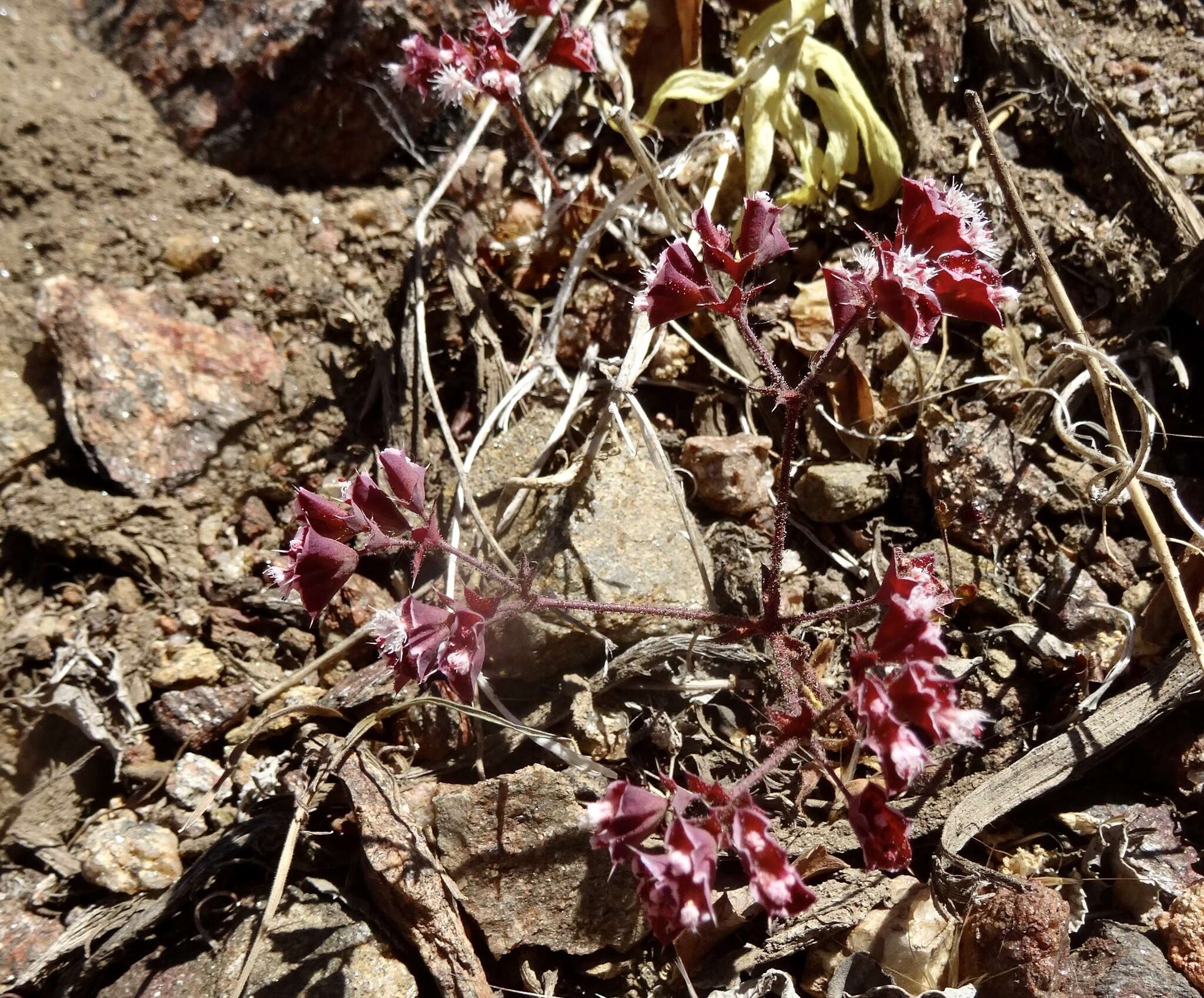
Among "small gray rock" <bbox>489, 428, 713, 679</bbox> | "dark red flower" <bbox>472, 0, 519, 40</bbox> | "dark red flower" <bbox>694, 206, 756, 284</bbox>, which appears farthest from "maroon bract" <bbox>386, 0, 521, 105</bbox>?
"small gray rock" <bbox>489, 428, 713, 679</bbox>

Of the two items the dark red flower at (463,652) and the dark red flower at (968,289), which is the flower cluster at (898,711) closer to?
the dark red flower at (968,289)

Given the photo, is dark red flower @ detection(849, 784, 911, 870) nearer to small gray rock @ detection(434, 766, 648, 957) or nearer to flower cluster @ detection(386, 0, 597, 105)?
small gray rock @ detection(434, 766, 648, 957)

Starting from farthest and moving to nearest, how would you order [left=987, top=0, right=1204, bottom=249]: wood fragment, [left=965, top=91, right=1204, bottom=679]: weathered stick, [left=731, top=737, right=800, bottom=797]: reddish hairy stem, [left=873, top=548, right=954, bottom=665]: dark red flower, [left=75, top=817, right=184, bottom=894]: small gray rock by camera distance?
[left=987, top=0, right=1204, bottom=249]: wood fragment → [left=75, top=817, right=184, bottom=894]: small gray rock → [left=965, top=91, right=1204, bottom=679]: weathered stick → [left=731, top=737, right=800, bottom=797]: reddish hairy stem → [left=873, top=548, right=954, bottom=665]: dark red flower

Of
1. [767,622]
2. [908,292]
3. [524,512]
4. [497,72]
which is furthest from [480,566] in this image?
[497,72]

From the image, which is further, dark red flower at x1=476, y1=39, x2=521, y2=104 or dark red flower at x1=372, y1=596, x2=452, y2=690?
dark red flower at x1=476, y1=39, x2=521, y2=104

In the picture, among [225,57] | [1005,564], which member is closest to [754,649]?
[1005,564]

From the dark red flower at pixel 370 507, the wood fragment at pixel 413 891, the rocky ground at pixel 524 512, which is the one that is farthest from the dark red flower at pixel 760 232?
the wood fragment at pixel 413 891

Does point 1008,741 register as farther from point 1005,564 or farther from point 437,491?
point 437,491
